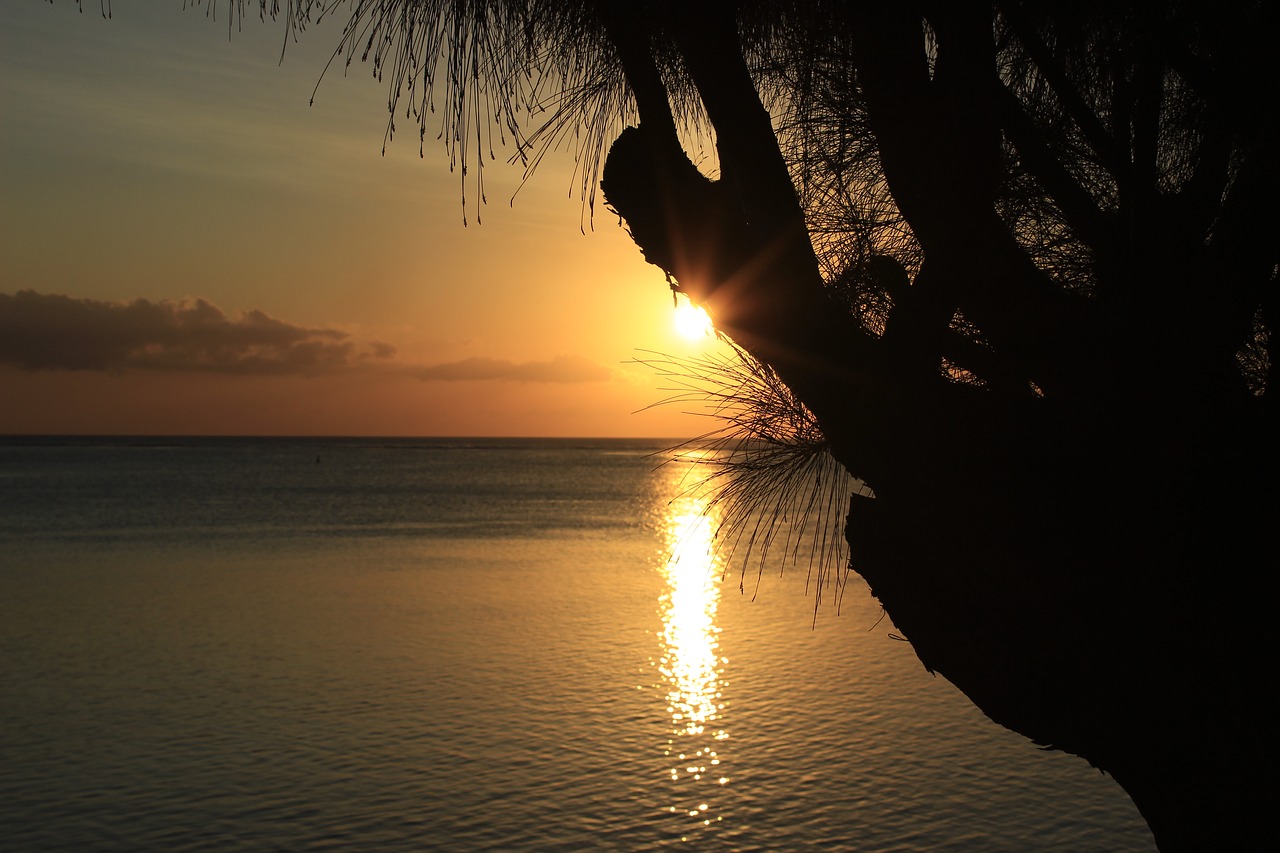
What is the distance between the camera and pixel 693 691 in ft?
46.0

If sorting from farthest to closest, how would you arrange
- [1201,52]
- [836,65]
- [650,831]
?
[650,831], [836,65], [1201,52]

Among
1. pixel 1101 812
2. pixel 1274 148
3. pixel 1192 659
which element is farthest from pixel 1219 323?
pixel 1101 812

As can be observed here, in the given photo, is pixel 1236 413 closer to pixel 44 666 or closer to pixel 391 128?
pixel 391 128

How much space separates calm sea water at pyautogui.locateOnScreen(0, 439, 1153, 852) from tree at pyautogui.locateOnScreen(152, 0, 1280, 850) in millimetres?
1346

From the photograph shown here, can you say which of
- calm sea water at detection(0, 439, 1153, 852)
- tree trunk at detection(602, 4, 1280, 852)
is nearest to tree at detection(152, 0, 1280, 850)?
tree trunk at detection(602, 4, 1280, 852)

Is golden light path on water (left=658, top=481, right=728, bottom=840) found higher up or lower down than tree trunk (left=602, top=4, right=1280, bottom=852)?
lower down

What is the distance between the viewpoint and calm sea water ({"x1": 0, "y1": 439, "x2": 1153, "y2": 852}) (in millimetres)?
9375

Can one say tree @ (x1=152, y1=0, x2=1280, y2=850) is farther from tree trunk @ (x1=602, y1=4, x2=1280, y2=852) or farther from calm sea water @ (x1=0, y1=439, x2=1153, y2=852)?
calm sea water @ (x1=0, y1=439, x2=1153, y2=852)

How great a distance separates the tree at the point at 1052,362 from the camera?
2.25 m

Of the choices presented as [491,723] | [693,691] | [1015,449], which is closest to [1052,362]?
[1015,449]

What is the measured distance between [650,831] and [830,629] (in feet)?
31.3

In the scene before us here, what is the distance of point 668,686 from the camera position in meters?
14.3

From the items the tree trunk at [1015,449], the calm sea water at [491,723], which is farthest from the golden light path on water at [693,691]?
the tree trunk at [1015,449]

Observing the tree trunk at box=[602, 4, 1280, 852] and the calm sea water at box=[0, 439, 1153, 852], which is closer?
the tree trunk at box=[602, 4, 1280, 852]
